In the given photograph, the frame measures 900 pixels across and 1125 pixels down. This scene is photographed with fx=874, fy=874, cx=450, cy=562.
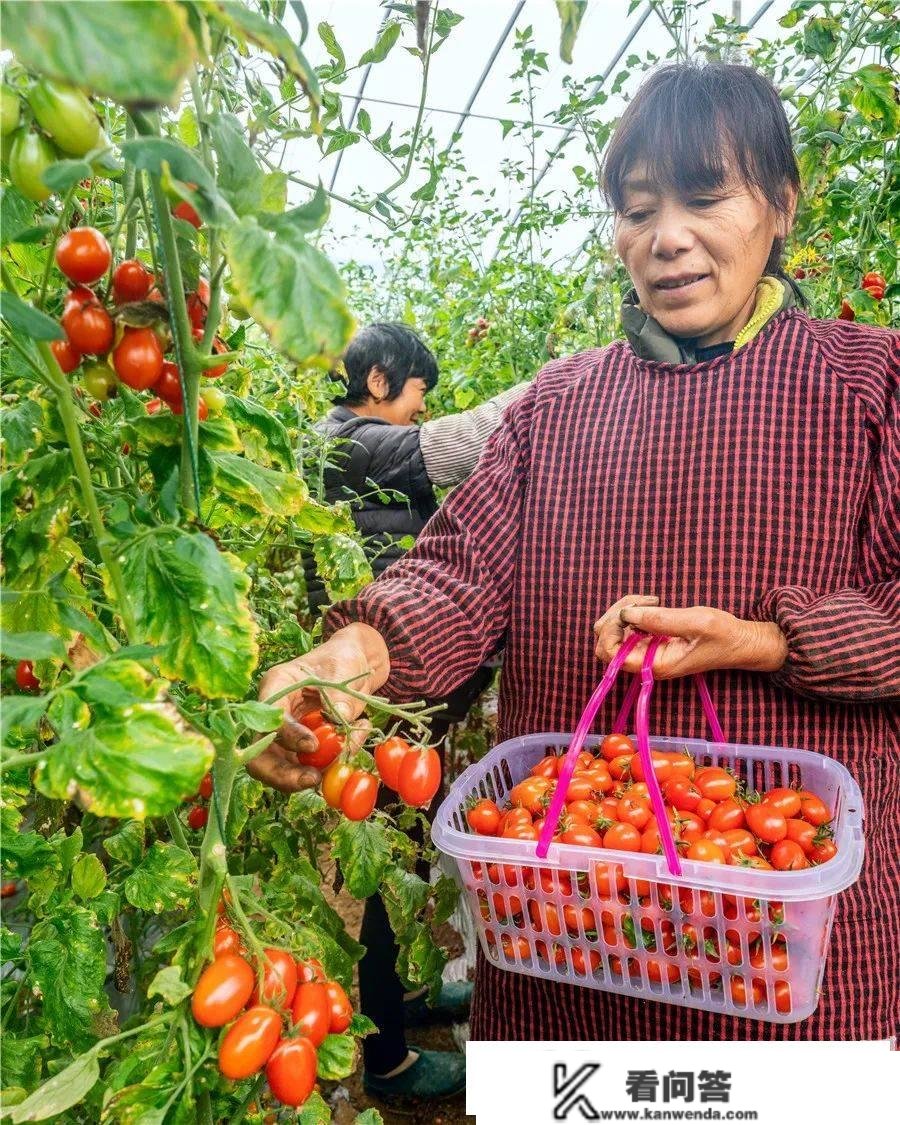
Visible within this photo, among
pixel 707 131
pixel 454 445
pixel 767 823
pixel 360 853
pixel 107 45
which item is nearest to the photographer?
pixel 107 45

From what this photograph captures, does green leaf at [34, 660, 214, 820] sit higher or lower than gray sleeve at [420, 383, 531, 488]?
higher

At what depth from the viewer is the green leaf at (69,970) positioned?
2.65ft

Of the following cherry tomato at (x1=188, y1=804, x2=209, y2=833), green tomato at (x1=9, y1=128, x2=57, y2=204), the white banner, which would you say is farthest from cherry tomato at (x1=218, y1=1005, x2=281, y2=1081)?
green tomato at (x1=9, y1=128, x2=57, y2=204)

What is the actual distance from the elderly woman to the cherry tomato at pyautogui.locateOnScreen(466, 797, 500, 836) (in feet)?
0.65

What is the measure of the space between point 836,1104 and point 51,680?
0.77 m

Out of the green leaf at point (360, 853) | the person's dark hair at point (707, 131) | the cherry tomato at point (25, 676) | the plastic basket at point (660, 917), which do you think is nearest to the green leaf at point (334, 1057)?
the plastic basket at point (660, 917)

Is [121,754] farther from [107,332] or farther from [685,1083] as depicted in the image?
[685,1083]

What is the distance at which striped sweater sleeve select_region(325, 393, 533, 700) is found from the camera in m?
1.13

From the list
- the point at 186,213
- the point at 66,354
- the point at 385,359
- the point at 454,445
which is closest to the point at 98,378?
the point at 66,354

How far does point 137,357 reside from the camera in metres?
0.60

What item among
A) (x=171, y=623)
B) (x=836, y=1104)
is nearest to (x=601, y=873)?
(x=836, y=1104)

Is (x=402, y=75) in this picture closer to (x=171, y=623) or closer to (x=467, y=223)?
(x=467, y=223)

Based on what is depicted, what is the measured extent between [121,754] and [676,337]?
1102mm

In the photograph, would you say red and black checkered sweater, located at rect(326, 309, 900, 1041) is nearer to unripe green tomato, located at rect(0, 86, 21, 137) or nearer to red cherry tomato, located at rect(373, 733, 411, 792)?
red cherry tomato, located at rect(373, 733, 411, 792)
